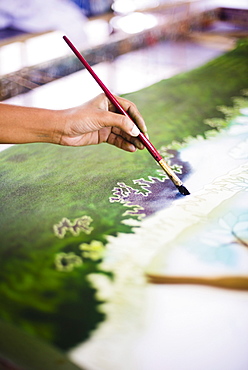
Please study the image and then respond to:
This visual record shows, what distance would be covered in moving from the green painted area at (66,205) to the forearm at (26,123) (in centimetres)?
11

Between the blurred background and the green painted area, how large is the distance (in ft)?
0.79

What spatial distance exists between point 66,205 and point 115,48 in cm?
109

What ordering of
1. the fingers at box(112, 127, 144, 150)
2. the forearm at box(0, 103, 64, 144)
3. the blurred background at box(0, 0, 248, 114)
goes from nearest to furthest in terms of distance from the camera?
1. the forearm at box(0, 103, 64, 144)
2. the fingers at box(112, 127, 144, 150)
3. the blurred background at box(0, 0, 248, 114)

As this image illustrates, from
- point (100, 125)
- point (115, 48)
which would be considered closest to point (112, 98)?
point (100, 125)

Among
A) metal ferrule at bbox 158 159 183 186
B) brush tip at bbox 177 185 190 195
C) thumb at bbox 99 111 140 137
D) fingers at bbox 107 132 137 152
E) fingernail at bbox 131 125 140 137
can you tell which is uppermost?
thumb at bbox 99 111 140 137

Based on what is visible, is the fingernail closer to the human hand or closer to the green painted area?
the human hand

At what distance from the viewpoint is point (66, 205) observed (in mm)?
1000

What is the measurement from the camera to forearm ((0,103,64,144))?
3.39 feet

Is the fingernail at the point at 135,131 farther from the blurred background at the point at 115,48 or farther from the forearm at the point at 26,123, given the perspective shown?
the blurred background at the point at 115,48

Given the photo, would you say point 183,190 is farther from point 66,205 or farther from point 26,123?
point 26,123

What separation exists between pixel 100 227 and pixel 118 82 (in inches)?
37.6

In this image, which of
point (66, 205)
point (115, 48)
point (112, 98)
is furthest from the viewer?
point (115, 48)

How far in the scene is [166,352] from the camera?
25.7 inches

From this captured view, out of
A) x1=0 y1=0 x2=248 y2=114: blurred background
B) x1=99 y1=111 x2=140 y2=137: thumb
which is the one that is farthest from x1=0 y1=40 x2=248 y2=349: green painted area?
x1=0 y1=0 x2=248 y2=114: blurred background
